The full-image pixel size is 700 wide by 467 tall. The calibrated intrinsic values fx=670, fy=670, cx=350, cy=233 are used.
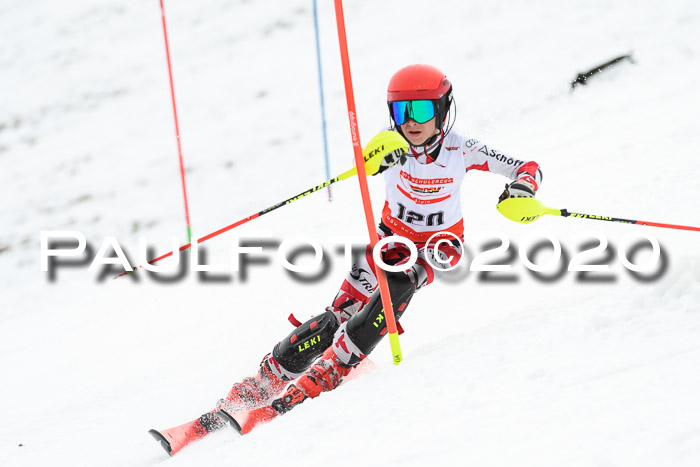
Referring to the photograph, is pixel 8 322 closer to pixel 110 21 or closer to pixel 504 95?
pixel 504 95

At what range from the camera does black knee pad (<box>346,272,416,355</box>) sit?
3.29m

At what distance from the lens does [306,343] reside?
3.62 metres

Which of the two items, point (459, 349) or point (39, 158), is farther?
point (39, 158)

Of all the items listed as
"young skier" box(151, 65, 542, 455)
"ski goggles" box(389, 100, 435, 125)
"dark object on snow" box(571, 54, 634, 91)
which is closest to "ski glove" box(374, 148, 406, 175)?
"young skier" box(151, 65, 542, 455)

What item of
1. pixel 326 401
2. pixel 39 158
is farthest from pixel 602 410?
pixel 39 158

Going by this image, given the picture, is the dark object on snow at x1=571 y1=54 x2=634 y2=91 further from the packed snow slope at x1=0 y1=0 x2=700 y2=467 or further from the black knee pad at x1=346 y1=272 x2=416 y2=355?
the black knee pad at x1=346 y1=272 x2=416 y2=355

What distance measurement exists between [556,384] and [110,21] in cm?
1408

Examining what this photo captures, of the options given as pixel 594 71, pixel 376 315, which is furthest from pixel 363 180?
pixel 594 71

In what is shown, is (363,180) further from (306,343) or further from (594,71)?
(594,71)

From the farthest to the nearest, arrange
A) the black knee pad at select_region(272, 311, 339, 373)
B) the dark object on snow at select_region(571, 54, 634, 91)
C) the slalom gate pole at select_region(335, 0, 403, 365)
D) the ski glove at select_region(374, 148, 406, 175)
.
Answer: the dark object on snow at select_region(571, 54, 634, 91)
the black knee pad at select_region(272, 311, 339, 373)
the ski glove at select_region(374, 148, 406, 175)
the slalom gate pole at select_region(335, 0, 403, 365)

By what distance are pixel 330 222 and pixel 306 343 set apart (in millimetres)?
3198

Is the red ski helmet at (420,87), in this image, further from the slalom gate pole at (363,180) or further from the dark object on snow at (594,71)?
the dark object on snow at (594,71)

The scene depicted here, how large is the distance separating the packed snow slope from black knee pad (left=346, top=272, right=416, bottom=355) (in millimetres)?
308

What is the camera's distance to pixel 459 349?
2889 millimetres
